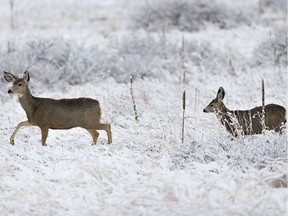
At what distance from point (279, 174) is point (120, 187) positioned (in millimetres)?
1752

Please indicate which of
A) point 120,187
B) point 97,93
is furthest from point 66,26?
point 120,187

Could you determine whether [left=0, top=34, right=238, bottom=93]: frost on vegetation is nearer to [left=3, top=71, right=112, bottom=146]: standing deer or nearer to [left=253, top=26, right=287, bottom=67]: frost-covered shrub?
[left=253, top=26, right=287, bottom=67]: frost-covered shrub

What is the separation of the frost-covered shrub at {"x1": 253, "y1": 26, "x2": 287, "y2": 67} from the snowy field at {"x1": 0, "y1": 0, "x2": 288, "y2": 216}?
1.3 inches

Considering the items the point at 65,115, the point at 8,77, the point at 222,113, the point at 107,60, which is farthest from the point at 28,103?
the point at 107,60

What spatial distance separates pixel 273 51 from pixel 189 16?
5425mm

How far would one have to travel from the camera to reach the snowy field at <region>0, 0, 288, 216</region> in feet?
20.8

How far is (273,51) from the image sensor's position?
1662cm

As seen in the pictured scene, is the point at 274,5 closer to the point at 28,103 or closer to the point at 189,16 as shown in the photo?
the point at 189,16

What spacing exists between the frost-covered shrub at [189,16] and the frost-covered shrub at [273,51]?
397 centimetres

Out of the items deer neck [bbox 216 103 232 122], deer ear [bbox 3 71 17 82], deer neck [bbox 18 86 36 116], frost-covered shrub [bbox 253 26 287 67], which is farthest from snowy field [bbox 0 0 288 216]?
deer ear [bbox 3 71 17 82]

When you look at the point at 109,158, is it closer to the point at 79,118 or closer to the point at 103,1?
the point at 79,118

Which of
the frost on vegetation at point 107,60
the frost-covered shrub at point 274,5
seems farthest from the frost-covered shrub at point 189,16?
the frost on vegetation at point 107,60

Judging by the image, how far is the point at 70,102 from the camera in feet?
30.7

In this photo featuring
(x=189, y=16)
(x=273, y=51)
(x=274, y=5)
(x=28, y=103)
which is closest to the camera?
(x=28, y=103)
